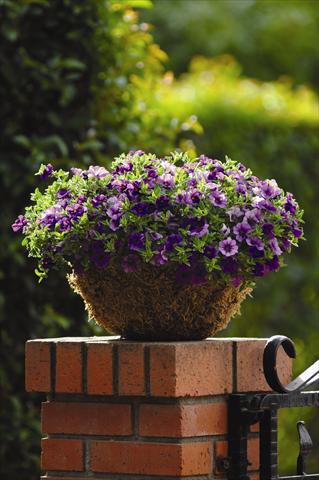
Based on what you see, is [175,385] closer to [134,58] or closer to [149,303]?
[149,303]

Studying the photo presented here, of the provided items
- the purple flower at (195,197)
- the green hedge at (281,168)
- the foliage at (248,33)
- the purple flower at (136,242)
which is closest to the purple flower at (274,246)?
the purple flower at (195,197)

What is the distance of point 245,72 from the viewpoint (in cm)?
1888

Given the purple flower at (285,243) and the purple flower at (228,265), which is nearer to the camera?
the purple flower at (228,265)

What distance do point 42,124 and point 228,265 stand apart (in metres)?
2.25

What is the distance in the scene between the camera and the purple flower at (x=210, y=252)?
9.71 ft

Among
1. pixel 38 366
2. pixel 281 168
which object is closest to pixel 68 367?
pixel 38 366

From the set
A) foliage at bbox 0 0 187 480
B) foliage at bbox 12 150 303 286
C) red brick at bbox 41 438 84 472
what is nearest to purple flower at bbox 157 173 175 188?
foliage at bbox 12 150 303 286

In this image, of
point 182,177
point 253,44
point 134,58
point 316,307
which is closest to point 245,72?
point 253,44

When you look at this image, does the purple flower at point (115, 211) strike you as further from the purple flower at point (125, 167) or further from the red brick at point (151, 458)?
the red brick at point (151, 458)

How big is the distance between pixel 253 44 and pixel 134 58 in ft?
45.7

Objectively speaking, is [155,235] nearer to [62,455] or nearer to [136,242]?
[136,242]

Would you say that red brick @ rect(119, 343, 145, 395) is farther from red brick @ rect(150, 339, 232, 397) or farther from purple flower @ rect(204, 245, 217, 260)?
purple flower @ rect(204, 245, 217, 260)

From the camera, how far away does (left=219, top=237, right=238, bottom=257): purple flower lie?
2.96 m

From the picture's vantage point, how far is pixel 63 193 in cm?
316
